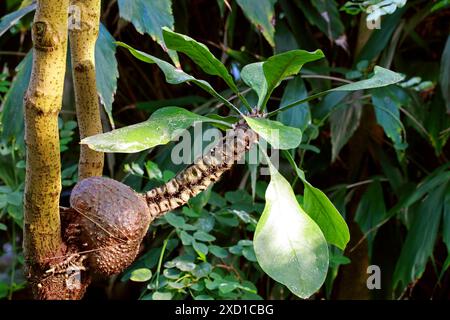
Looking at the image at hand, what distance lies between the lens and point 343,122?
3.18 feet

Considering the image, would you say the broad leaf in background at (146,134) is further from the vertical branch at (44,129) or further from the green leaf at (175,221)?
the green leaf at (175,221)

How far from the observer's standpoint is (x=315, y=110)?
993 mm

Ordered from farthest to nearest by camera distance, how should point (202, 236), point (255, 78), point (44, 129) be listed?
point (202, 236), point (255, 78), point (44, 129)

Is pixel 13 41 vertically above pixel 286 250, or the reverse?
pixel 13 41

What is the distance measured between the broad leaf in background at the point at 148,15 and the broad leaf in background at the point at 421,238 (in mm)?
494

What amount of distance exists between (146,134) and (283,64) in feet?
0.36

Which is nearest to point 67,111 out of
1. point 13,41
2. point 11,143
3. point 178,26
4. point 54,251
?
point 11,143

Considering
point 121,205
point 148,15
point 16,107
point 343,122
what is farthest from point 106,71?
point 343,122

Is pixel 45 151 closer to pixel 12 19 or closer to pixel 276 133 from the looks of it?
pixel 276 133

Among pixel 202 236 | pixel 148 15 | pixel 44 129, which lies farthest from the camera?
pixel 202 236

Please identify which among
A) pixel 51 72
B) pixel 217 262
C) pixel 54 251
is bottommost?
pixel 217 262

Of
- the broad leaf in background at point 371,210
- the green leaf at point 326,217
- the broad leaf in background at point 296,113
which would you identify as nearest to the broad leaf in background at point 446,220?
the broad leaf in background at point 371,210

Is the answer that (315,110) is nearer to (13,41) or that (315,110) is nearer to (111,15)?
(111,15)

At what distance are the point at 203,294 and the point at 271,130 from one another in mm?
432
